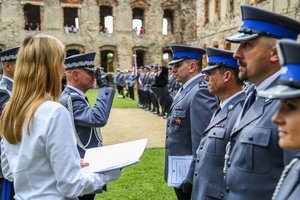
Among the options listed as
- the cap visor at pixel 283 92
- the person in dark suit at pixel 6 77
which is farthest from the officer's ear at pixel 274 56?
the person in dark suit at pixel 6 77

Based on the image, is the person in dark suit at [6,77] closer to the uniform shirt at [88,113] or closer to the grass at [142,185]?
the uniform shirt at [88,113]

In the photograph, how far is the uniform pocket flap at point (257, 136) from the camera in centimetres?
202

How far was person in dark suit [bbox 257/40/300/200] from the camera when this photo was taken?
137cm

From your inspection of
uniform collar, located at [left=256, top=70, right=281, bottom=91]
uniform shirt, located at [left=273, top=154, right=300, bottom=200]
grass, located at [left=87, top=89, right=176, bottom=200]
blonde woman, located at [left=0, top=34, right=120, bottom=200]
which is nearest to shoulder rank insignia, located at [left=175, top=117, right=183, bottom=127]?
uniform collar, located at [left=256, top=70, right=281, bottom=91]

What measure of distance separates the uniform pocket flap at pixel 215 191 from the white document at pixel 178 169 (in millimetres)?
631

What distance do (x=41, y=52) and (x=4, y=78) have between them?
1913 mm

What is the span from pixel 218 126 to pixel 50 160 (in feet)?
4.18

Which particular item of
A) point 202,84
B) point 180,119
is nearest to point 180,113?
Result: point 180,119

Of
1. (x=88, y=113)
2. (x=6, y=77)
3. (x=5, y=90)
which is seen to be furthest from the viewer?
(x=6, y=77)

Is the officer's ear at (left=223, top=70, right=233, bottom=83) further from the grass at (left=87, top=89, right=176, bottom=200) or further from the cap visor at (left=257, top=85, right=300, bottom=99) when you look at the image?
the grass at (left=87, top=89, right=176, bottom=200)

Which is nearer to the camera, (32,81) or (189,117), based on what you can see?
(32,81)

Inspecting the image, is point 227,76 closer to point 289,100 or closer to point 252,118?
point 252,118

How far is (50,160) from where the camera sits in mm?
1921

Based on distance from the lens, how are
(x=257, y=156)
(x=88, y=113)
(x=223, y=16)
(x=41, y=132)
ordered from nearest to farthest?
(x=41, y=132) < (x=257, y=156) < (x=88, y=113) < (x=223, y=16)
